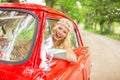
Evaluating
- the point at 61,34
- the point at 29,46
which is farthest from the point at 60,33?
the point at 29,46

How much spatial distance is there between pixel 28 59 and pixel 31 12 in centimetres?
57

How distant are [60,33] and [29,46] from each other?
552 millimetres

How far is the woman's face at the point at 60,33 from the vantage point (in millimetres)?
3629

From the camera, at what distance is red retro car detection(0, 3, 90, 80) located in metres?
Result: 2.93

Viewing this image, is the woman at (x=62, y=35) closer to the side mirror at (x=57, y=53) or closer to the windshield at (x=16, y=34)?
the side mirror at (x=57, y=53)

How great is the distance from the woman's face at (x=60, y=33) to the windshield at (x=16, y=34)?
42cm

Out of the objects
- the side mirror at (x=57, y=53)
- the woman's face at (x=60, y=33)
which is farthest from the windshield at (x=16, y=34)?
the woman's face at (x=60, y=33)

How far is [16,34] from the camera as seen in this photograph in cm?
330

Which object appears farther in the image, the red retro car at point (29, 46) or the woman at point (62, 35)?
the woman at point (62, 35)

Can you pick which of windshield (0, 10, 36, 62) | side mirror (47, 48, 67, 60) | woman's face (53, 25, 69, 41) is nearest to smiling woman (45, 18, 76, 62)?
woman's face (53, 25, 69, 41)

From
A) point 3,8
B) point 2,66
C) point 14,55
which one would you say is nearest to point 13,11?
point 3,8

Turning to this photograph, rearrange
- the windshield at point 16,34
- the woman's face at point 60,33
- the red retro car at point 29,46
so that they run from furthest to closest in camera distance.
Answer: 1. the woman's face at point 60,33
2. the windshield at point 16,34
3. the red retro car at point 29,46

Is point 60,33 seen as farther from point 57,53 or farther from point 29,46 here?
point 29,46

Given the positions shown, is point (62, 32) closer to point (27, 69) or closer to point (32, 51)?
point (32, 51)
